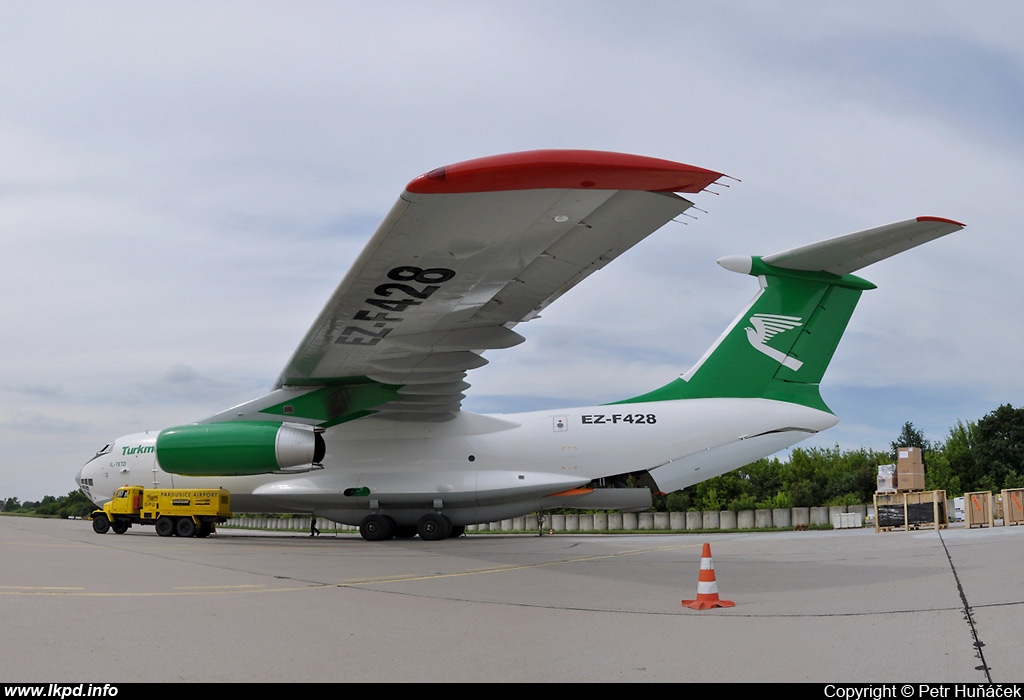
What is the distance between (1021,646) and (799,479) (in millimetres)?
37203

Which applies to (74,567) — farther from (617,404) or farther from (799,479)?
(799,479)

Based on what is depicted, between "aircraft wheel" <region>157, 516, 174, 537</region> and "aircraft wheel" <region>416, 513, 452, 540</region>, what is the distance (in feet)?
17.7

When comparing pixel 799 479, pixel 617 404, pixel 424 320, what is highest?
pixel 424 320

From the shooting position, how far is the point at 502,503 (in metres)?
15.0

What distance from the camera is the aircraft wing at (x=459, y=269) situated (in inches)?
286

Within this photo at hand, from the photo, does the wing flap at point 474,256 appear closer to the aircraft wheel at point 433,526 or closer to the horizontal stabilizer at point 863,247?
the aircraft wheel at point 433,526

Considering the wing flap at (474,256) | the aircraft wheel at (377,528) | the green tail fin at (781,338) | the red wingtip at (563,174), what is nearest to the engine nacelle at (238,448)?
the wing flap at (474,256)

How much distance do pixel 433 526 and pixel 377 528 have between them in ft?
3.55

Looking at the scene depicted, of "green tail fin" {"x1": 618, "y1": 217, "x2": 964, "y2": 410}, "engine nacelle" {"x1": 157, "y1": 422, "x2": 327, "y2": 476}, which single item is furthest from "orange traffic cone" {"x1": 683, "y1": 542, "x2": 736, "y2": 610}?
"engine nacelle" {"x1": 157, "y1": 422, "x2": 327, "y2": 476}

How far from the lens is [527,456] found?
14789 mm

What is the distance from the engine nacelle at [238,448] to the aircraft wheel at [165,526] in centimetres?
310

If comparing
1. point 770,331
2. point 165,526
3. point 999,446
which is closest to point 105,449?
point 165,526

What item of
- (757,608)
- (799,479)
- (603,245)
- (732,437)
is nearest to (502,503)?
(732,437)

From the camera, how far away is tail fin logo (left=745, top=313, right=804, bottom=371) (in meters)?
13.9
